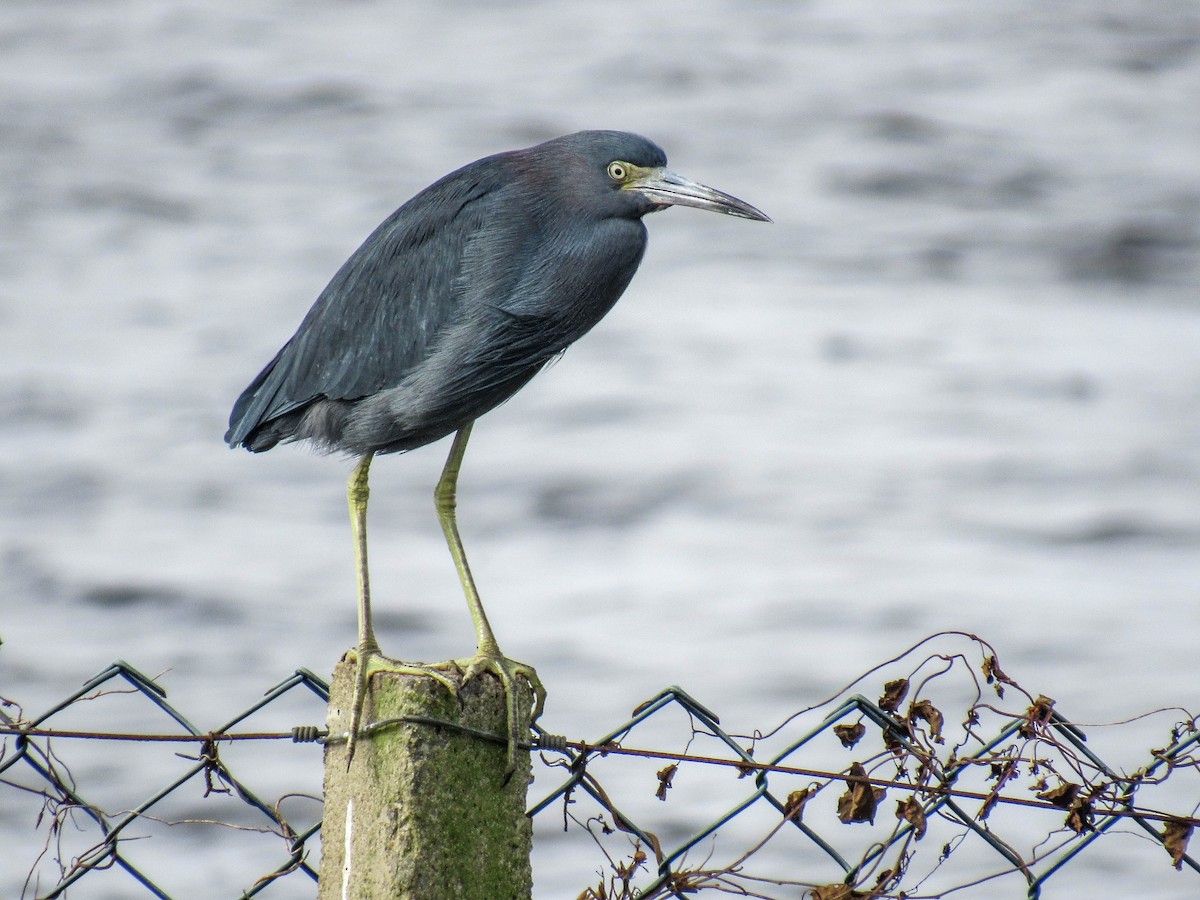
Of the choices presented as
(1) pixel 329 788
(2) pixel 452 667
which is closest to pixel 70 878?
(1) pixel 329 788

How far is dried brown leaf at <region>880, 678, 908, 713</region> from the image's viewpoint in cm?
220

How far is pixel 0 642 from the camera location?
1.98m

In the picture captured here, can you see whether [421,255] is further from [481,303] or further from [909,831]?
[909,831]

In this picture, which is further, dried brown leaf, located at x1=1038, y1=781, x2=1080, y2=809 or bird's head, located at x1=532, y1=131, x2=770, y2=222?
bird's head, located at x1=532, y1=131, x2=770, y2=222

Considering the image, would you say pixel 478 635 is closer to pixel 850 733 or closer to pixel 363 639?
pixel 363 639

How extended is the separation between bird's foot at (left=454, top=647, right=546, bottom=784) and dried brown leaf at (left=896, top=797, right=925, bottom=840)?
0.62 metres

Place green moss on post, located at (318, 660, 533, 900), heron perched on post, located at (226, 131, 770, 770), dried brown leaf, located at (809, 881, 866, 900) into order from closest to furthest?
green moss on post, located at (318, 660, 533, 900)
dried brown leaf, located at (809, 881, 866, 900)
heron perched on post, located at (226, 131, 770, 770)

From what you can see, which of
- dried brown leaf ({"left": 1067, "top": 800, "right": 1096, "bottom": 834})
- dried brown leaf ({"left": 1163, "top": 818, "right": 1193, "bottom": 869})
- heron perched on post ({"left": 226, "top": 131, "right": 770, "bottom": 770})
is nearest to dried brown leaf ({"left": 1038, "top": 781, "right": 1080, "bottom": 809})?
dried brown leaf ({"left": 1067, "top": 800, "right": 1096, "bottom": 834})

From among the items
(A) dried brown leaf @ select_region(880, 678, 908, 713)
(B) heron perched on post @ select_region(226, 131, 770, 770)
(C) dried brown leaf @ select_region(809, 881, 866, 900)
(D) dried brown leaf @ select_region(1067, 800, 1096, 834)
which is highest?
(B) heron perched on post @ select_region(226, 131, 770, 770)

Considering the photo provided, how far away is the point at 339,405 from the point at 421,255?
1.36ft

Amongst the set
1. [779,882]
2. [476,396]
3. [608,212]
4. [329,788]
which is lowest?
[779,882]

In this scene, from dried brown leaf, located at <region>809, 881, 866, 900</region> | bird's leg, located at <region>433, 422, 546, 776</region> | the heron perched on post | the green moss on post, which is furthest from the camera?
the heron perched on post

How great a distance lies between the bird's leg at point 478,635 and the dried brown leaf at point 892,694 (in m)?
0.59

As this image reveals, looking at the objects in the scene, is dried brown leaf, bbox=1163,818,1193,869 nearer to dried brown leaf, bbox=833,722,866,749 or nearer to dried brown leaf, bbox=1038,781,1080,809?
dried brown leaf, bbox=1038,781,1080,809
